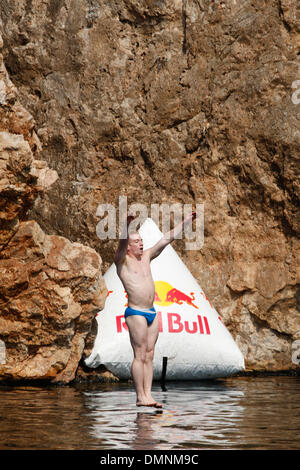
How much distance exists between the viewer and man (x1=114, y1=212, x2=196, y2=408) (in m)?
5.08

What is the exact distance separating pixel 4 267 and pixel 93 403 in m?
1.60

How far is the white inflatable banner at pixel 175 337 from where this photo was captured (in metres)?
6.68

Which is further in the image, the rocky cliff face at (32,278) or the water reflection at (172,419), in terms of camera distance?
the rocky cliff face at (32,278)

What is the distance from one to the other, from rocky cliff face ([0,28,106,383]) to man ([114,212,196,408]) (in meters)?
1.13

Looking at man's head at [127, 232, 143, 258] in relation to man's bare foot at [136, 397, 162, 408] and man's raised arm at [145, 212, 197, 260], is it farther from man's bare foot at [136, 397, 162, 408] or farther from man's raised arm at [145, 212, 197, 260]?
man's bare foot at [136, 397, 162, 408]

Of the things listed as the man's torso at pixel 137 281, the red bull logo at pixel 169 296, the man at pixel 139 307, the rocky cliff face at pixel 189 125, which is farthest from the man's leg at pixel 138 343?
the rocky cliff face at pixel 189 125

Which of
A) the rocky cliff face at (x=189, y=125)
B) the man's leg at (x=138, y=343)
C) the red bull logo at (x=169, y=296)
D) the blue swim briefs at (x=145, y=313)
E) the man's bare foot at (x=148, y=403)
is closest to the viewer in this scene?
the man's bare foot at (x=148, y=403)

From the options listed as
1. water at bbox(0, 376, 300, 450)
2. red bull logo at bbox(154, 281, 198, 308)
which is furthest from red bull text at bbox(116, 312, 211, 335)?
water at bbox(0, 376, 300, 450)

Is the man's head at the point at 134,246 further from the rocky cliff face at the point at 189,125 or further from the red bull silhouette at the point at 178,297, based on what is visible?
the rocky cliff face at the point at 189,125

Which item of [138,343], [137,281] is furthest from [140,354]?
[137,281]

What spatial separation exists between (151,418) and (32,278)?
2.46 metres

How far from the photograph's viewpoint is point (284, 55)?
8211 millimetres

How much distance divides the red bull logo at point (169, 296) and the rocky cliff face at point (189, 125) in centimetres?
115
